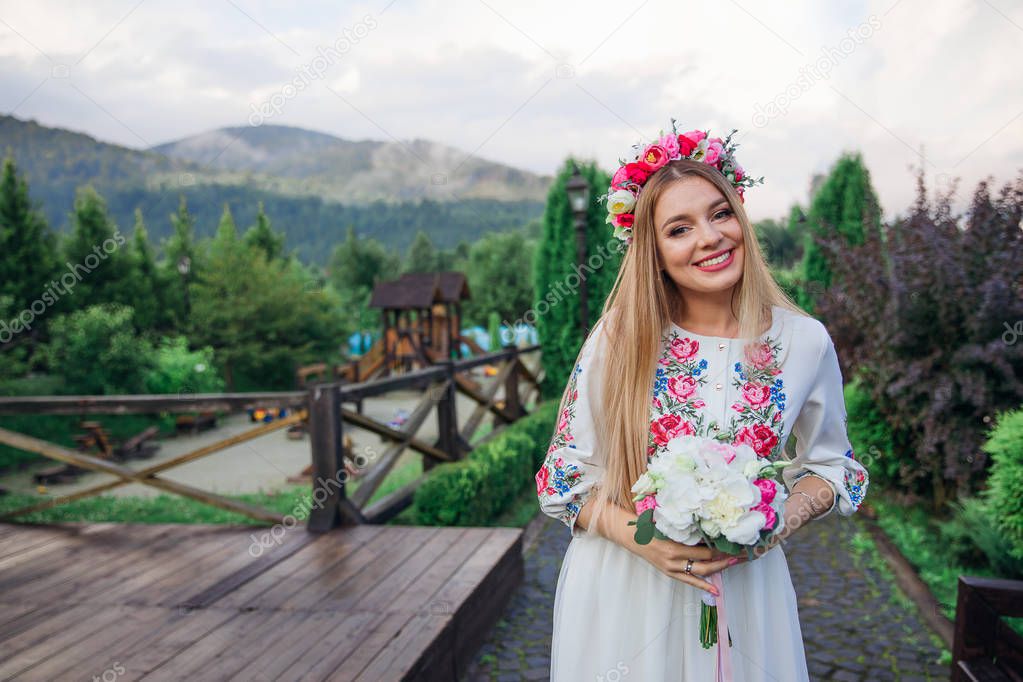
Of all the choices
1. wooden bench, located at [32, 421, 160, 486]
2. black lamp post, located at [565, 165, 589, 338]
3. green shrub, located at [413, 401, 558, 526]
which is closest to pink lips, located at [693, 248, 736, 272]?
green shrub, located at [413, 401, 558, 526]

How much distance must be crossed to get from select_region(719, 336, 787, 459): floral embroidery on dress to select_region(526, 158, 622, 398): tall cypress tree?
305 inches

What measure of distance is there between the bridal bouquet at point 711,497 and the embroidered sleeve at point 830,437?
1.04 feet

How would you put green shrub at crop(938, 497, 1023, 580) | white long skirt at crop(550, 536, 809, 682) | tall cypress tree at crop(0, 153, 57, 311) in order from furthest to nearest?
tall cypress tree at crop(0, 153, 57, 311), green shrub at crop(938, 497, 1023, 580), white long skirt at crop(550, 536, 809, 682)

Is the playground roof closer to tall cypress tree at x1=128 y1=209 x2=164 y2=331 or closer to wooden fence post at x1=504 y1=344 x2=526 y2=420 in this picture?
tall cypress tree at x1=128 y1=209 x2=164 y2=331

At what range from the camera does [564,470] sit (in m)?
1.60

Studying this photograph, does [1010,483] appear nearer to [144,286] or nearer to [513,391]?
[513,391]

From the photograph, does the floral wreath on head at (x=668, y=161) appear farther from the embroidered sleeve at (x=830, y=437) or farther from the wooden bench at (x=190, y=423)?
the wooden bench at (x=190, y=423)

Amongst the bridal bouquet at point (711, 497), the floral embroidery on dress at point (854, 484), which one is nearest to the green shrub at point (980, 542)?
the floral embroidery on dress at point (854, 484)

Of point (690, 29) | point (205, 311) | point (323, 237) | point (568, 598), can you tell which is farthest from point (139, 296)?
point (323, 237)

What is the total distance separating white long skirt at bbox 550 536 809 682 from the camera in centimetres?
150

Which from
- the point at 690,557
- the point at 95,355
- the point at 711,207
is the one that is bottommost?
the point at 95,355

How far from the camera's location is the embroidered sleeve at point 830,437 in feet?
5.14

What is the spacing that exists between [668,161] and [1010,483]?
298 cm

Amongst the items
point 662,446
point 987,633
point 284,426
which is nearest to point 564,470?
point 662,446
